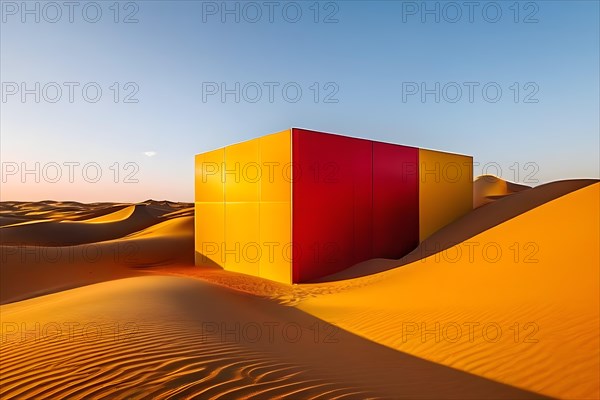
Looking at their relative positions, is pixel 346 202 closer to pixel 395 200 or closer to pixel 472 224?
pixel 395 200

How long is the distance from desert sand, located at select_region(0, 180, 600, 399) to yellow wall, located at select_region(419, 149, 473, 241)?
15.2ft

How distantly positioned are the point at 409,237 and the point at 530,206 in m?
4.99

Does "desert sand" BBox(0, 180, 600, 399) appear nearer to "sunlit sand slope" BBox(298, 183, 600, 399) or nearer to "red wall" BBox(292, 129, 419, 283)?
"sunlit sand slope" BBox(298, 183, 600, 399)

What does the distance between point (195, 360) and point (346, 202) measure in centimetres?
907

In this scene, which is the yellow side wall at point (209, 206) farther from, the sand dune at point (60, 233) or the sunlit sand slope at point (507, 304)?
the sand dune at point (60, 233)

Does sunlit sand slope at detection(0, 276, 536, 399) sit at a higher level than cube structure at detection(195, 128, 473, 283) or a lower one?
lower

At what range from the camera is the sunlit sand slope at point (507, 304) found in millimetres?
4254

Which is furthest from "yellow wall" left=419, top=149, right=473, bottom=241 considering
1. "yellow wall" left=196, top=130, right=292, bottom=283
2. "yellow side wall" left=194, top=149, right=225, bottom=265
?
"yellow side wall" left=194, top=149, right=225, bottom=265

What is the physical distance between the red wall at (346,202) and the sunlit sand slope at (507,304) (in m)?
1.67

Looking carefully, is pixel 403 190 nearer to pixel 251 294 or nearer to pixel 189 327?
pixel 251 294

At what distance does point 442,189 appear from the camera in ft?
54.0

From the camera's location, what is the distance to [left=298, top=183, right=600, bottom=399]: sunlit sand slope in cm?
425

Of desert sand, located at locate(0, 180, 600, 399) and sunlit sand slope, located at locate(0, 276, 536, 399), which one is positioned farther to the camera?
desert sand, located at locate(0, 180, 600, 399)

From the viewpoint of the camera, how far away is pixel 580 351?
4254 millimetres
